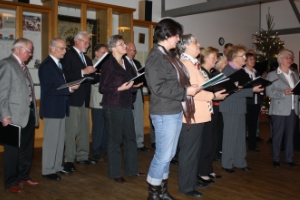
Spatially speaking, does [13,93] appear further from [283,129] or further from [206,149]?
[283,129]

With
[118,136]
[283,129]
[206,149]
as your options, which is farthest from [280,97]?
[118,136]

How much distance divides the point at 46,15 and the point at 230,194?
14.3 feet

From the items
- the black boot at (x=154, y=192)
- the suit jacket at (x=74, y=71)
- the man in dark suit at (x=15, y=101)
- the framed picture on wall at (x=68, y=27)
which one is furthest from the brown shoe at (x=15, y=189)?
the framed picture on wall at (x=68, y=27)

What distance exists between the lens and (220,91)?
Result: 10.7 ft

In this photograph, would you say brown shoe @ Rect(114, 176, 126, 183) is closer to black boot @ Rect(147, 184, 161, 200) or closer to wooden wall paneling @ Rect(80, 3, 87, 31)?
black boot @ Rect(147, 184, 161, 200)

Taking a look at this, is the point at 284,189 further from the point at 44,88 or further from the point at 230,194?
the point at 44,88

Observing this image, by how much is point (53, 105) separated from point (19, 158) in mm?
671

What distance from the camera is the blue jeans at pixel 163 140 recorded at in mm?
2830

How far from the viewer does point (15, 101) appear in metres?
3.40

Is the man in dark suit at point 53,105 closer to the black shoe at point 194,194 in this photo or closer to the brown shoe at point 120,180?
the brown shoe at point 120,180

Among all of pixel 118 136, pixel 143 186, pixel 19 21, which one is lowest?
pixel 143 186

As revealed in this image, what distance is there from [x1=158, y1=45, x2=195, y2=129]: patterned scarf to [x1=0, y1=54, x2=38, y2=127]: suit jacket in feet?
5.02

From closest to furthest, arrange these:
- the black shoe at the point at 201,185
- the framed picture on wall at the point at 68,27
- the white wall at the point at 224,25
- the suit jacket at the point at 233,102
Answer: the black shoe at the point at 201,185
the suit jacket at the point at 233,102
the framed picture on wall at the point at 68,27
the white wall at the point at 224,25

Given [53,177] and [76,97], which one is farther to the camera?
[76,97]
